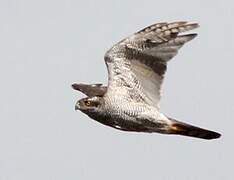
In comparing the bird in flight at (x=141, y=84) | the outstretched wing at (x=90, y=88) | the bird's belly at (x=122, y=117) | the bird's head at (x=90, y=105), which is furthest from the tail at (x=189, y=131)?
the outstretched wing at (x=90, y=88)

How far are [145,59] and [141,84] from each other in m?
0.41

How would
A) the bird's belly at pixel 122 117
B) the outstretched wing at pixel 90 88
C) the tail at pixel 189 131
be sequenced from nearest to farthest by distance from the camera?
the bird's belly at pixel 122 117 < the tail at pixel 189 131 < the outstretched wing at pixel 90 88

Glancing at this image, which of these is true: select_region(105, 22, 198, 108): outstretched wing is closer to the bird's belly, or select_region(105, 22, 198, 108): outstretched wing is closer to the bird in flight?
the bird in flight

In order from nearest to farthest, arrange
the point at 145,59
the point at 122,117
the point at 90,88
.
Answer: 1. the point at 122,117
2. the point at 145,59
3. the point at 90,88

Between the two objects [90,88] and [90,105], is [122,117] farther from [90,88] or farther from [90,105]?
[90,88]

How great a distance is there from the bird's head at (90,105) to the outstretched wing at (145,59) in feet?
0.79

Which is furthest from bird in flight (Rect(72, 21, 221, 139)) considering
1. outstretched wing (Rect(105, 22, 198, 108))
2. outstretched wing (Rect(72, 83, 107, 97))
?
outstretched wing (Rect(72, 83, 107, 97))

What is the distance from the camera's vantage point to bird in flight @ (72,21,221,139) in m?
15.2

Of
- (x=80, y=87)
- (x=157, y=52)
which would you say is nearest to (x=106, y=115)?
(x=157, y=52)

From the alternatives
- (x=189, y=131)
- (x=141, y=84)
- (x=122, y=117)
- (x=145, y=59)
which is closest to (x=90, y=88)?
(x=141, y=84)

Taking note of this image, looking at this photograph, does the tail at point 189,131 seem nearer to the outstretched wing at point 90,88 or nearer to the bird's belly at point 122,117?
the bird's belly at point 122,117

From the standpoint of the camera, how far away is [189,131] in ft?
50.3

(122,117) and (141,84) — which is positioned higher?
(141,84)

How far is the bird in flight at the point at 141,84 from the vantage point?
15.2m
